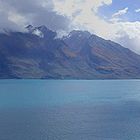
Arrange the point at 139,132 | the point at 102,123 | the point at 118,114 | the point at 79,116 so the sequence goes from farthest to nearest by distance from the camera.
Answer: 1. the point at 118,114
2. the point at 79,116
3. the point at 102,123
4. the point at 139,132

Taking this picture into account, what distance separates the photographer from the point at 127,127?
291 feet

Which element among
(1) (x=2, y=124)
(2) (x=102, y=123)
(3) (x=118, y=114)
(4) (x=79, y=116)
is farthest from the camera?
(3) (x=118, y=114)

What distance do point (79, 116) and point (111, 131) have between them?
81.0 feet

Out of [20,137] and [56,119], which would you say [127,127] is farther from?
[20,137]

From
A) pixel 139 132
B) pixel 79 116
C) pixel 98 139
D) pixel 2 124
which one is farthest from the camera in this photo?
pixel 79 116

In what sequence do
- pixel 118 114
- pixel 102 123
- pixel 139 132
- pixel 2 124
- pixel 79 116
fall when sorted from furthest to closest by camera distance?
pixel 118 114
pixel 79 116
pixel 102 123
pixel 2 124
pixel 139 132

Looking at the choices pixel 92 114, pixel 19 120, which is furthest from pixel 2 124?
pixel 92 114

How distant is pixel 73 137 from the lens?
75.9 m

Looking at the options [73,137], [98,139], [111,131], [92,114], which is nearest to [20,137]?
[73,137]

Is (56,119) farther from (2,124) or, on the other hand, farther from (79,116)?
(2,124)

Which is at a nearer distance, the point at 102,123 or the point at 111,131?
the point at 111,131

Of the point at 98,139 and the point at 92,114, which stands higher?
the point at 92,114

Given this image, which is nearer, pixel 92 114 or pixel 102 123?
pixel 102 123

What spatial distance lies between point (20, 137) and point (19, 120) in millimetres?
21534
